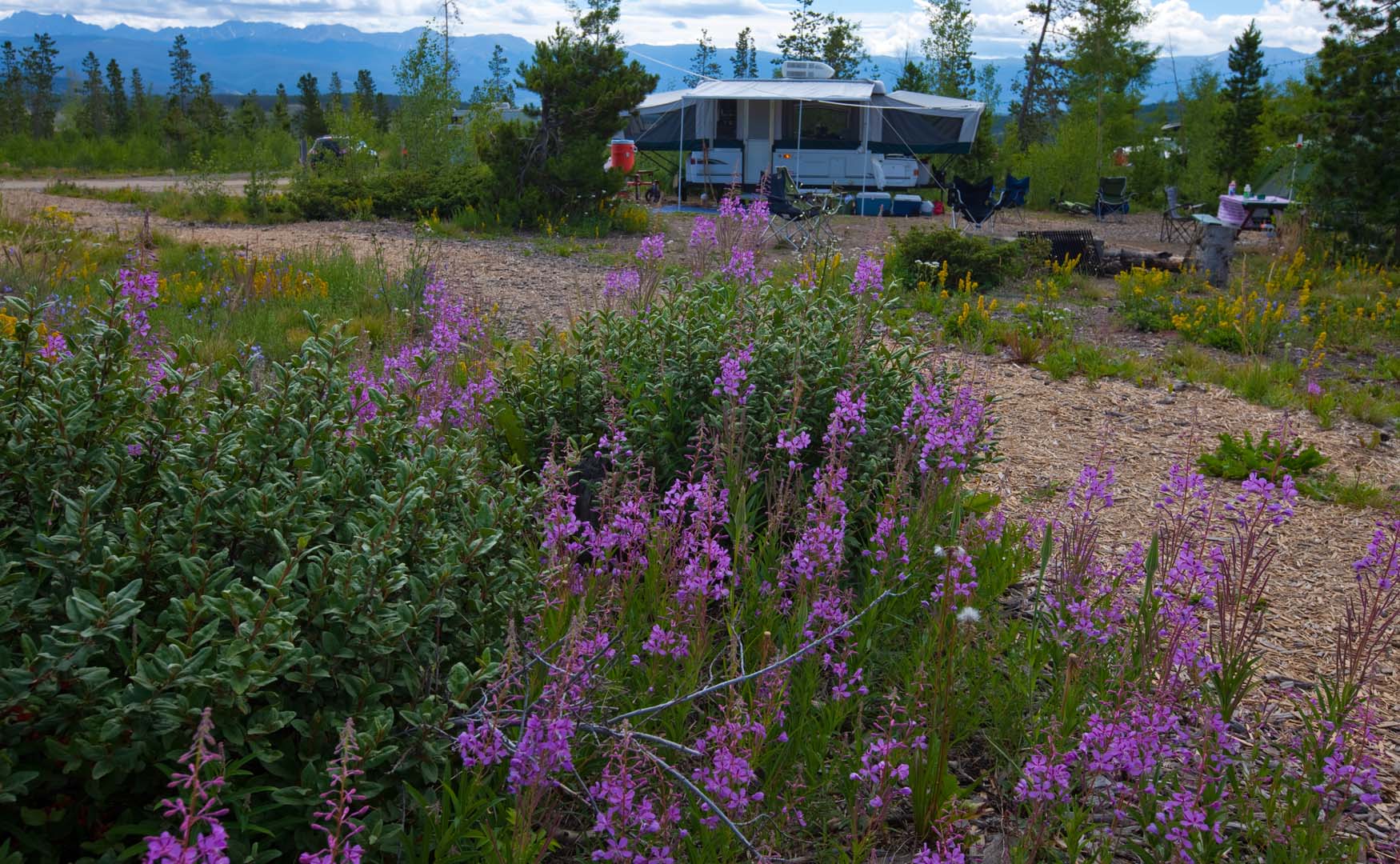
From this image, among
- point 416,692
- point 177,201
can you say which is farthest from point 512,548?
point 177,201

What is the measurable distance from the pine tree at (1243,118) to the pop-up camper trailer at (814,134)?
19.9 feet

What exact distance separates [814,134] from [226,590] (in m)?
22.0

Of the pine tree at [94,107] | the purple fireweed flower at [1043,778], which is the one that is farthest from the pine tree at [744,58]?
the purple fireweed flower at [1043,778]

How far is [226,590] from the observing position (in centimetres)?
172

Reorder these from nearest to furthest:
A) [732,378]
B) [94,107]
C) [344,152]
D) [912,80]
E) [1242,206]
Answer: [732,378] → [1242,206] → [344,152] → [912,80] → [94,107]

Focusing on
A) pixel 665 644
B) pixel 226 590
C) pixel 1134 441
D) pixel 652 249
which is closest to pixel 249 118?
pixel 652 249

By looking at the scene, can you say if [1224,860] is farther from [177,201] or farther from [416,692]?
[177,201]

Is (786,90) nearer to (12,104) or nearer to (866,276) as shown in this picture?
(866,276)

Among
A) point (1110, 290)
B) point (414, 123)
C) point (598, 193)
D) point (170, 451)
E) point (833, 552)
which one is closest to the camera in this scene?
point (170, 451)

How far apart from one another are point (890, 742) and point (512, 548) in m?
0.99

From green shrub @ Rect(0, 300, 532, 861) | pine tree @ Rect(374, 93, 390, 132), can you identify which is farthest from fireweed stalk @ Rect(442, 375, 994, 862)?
pine tree @ Rect(374, 93, 390, 132)

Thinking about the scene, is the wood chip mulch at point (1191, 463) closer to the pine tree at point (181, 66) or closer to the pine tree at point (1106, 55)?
the pine tree at point (1106, 55)

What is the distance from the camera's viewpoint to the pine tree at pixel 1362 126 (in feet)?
37.9

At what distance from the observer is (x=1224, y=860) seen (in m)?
2.34
